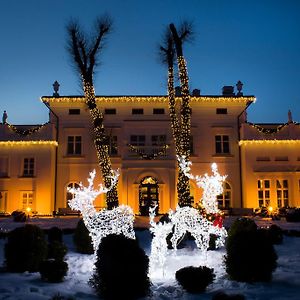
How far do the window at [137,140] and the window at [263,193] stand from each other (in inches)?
327

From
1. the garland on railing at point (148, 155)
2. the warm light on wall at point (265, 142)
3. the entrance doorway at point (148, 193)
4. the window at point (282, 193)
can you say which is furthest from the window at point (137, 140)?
the window at point (282, 193)

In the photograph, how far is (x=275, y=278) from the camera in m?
9.95

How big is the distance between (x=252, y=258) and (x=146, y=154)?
19.1 metres

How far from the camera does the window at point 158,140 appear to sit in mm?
28625

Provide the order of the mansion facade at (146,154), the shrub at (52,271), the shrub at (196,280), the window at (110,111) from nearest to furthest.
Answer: the shrub at (196,280), the shrub at (52,271), the mansion facade at (146,154), the window at (110,111)

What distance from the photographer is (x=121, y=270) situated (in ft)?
26.5

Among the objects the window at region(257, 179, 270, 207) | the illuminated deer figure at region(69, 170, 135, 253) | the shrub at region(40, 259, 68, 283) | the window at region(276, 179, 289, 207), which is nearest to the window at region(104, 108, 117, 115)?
the window at region(257, 179, 270, 207)

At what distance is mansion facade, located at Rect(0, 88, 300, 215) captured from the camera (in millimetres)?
28250

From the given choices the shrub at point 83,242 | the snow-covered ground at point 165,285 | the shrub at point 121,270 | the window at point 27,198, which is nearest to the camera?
the shrub at point 121,270

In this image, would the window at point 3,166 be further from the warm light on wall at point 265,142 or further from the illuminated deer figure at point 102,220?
the illuminated deer figure at point 102,220

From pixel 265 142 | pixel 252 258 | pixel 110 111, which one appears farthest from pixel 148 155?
pixel 252 258

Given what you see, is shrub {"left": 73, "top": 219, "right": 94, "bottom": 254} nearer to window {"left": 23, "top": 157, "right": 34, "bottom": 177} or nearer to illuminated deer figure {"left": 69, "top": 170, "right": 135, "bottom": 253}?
illuminated deer figure {"left": 69, "top": 170, "right": 135, "bottom": 253}

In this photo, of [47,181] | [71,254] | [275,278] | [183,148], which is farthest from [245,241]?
[47,181]

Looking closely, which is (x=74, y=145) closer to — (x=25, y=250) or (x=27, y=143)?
(x=27, y=143)
